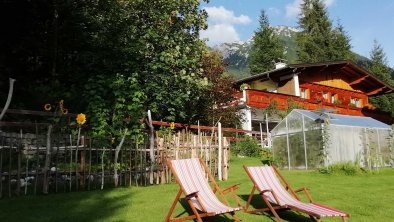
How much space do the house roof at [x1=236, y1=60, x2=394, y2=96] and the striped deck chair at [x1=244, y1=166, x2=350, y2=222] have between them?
2115cm

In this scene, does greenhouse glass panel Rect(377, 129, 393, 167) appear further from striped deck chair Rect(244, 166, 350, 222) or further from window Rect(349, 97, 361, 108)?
window Rect(349, 97, 361, 108)

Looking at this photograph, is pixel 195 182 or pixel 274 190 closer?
pixel 195 182

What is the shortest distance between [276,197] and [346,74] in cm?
3137

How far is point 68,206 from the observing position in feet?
23.7

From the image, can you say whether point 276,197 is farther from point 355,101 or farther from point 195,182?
point 355,101

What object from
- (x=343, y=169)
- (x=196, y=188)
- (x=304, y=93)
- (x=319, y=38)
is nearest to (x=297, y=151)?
(x=343, y=169)

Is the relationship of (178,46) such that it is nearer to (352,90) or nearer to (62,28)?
(62,28)

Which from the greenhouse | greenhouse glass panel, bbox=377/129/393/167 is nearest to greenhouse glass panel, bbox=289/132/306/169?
the greenhouse

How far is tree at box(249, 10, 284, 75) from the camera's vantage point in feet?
158

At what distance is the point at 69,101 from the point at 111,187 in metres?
3.57

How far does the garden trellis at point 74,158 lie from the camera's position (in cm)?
815

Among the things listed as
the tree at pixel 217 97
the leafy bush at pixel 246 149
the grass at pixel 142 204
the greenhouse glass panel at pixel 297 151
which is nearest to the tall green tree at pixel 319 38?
the tree at pixel 217 97

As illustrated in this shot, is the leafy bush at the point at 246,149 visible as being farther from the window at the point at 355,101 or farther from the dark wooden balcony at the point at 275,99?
the window at the point at 355,101

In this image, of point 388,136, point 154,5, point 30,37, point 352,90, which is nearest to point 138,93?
point 30,37
